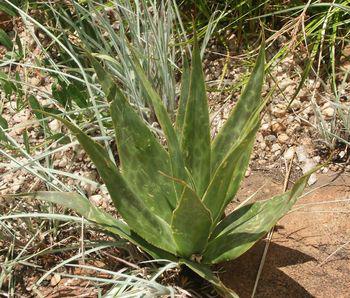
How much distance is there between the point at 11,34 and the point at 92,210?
1.36m

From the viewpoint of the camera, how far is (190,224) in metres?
1.44

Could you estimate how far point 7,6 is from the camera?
248 centimetres

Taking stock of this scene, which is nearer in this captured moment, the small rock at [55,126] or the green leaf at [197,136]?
the green leaf at [197,136]

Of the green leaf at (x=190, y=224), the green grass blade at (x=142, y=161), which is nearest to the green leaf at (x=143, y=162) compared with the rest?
the green grass blade at (x=142, y=161)

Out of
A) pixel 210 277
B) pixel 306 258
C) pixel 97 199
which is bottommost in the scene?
pixel 306 258

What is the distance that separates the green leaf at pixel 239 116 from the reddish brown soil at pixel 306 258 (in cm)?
33

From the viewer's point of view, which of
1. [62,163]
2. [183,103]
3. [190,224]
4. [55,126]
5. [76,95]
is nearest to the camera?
[190,224]

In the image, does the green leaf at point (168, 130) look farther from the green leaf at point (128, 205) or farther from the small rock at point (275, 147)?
the small rock at point (275, 147)

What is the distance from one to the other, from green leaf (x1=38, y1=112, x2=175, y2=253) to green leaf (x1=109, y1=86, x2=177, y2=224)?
2.2 inches

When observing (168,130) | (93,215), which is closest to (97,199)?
(93,215)

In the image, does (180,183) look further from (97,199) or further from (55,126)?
(55,126)

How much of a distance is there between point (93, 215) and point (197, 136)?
0.33m

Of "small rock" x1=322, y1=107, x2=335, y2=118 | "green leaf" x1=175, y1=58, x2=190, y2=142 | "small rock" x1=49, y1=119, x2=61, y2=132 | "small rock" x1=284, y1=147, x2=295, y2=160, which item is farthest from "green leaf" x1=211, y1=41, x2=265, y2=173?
"small rock" x1=49, y1=119, x2=61, y2=132

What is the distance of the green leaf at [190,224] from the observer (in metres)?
1.36
